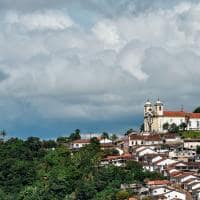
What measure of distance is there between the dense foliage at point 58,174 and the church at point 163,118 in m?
15.7

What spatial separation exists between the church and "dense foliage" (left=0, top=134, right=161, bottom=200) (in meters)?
15.7

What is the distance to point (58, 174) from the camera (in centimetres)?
8588

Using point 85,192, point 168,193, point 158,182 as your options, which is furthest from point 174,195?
point 85,192

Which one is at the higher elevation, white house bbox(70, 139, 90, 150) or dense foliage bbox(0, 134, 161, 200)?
white house bbox(70, 139, 90, 150)

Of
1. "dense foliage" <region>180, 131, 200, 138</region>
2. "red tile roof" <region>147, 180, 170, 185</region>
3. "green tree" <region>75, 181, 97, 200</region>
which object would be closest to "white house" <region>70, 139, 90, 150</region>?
"dense foliage" <region>180, 131, 200, 138</region>

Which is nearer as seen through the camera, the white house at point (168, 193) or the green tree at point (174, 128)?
the white house at point (168, 193)

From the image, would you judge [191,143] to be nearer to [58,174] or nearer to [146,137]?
[146,137]

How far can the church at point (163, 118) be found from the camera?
112562 mm

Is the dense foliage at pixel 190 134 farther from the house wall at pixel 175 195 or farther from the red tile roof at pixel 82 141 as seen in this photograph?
the house wall at pixel 175 195

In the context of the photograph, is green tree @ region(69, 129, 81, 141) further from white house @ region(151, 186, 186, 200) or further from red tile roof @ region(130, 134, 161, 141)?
white house @ region(151, 186, 186, 200)

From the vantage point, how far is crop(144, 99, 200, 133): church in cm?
11256

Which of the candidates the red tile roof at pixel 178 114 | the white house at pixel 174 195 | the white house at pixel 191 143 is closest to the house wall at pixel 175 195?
the white house at pixel 174 195

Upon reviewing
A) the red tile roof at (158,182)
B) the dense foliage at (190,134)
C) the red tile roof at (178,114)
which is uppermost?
the red tile roof at (178,114)

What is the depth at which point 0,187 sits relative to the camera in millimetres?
89188
